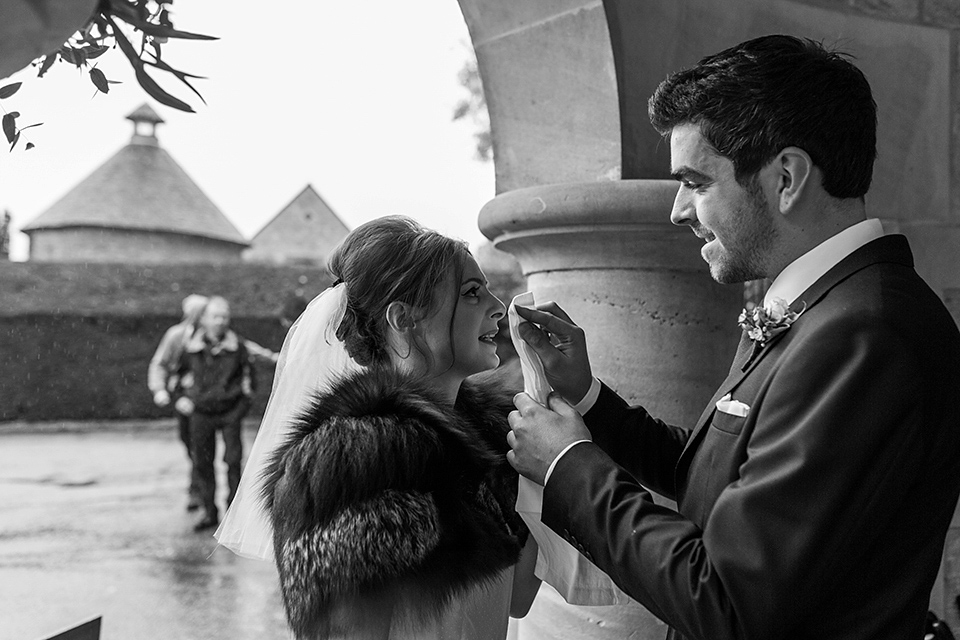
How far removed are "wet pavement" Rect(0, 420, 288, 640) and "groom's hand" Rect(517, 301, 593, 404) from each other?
7.46 feet

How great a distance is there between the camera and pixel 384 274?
1.78 metres

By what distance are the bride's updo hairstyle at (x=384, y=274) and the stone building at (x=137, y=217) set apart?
1178 inches

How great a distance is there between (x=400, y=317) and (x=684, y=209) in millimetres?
605

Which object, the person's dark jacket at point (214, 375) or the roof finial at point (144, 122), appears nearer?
the person's dark jacket at point (214, 375)

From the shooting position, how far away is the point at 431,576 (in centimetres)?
149

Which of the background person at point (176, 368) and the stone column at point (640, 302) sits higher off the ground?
the stone column at point (640, 302)

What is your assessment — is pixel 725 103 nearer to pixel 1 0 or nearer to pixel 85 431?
pixel 1 0

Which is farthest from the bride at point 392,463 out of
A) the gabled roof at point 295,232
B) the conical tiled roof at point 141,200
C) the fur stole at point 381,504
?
the gabled roof at point 295,232

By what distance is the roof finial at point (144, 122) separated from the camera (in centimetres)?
3450

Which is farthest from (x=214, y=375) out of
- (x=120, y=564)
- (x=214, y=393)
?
(x=120, y=564)

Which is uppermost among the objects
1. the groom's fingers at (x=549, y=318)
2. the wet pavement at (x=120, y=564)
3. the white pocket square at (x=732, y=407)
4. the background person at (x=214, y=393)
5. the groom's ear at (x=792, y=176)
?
the groom's ear at (x=792, y=176)

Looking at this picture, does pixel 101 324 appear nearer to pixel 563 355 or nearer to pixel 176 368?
pixel 176 368

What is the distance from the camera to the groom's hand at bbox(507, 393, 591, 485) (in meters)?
1.45

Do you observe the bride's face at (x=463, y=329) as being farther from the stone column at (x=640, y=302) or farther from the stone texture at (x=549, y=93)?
the stone texture at (x=549, y=93)
